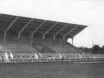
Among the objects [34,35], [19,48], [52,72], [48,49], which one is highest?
[34,35]

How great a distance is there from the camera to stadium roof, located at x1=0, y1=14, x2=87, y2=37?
41844 millimetres

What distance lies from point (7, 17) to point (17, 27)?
5260mm

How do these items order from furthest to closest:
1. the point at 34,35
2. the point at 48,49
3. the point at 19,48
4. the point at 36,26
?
the point at 34,35 < the point at 48,49 < the point at 36,26 < the point at 19,48

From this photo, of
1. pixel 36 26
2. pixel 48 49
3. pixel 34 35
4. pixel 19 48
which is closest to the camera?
pixel 19 48

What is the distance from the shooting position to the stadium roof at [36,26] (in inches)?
1647

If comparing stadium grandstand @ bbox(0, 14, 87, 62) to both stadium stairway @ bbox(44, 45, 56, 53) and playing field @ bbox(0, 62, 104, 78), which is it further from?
playing field @ bbox(0, 62, 104, 78)

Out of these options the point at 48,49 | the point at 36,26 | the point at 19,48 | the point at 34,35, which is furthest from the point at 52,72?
the point at 34,35

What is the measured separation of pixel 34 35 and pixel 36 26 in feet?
22.0

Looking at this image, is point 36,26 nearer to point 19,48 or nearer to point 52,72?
point 19,48

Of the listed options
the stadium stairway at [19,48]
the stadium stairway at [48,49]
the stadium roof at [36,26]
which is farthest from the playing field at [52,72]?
the stadium stairway at [48,49]

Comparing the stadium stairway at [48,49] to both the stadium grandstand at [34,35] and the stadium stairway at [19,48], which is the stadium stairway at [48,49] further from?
the stadium stairway at [19,48]

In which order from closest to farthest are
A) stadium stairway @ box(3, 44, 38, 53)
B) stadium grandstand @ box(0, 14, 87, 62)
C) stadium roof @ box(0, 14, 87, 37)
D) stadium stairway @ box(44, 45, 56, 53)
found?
stadium roof @ box(0, 14, 87, 37) < stadium grandstand @ box(0, 14, 87, 62) < stadium stairway @ box(3, 44, 38, 53) < stadium stairway @ box(44, 45, 56, 53)

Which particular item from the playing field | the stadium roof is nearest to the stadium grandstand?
the stadium roof

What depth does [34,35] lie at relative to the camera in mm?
53469
